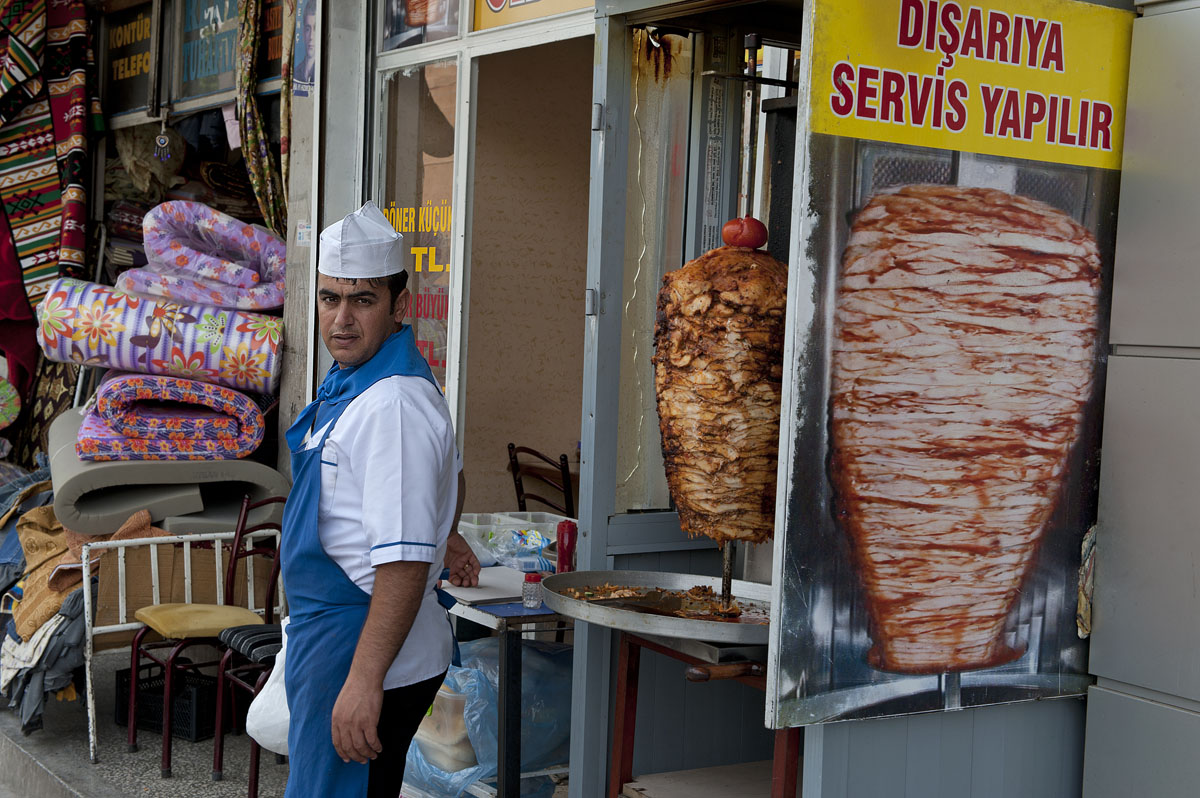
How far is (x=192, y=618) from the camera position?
4.98 m

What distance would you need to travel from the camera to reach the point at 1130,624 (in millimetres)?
2916

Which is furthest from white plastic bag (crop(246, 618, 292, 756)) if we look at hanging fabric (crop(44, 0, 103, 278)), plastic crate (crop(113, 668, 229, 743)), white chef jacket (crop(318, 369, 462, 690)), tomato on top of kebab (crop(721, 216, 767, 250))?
hanging fabric (crop(44, 0, 103, 278))

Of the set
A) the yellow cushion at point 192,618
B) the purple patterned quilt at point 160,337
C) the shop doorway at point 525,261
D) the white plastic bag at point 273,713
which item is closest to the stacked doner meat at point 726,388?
the white plastic bag at point 273,713

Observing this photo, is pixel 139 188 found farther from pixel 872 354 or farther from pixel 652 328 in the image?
pixel 872 354

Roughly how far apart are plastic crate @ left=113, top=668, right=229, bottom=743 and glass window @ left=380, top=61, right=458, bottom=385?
1.74 metres

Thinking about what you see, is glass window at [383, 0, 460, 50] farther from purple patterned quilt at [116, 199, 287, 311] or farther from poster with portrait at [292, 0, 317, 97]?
purple patterned quilt at [116, 199, 287, 311]

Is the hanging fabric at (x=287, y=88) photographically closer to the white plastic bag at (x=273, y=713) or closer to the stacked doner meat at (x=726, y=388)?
the white plastic bag at (x=273, y=713)

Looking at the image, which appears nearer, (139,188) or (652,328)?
(652,328)

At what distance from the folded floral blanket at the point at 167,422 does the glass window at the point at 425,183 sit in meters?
0.97

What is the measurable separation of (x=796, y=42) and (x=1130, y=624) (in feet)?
5.84

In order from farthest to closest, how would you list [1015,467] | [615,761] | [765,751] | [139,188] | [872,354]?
1. [139,188]
2. [765,751]
3. [615,761]
4. [1015,467]
5. [872,354]

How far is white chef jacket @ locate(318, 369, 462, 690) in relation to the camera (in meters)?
2.67

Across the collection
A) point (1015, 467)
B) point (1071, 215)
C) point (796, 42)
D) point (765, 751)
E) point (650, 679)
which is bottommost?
point (765, 751)

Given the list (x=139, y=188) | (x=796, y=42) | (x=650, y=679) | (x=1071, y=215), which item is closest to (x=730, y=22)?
(x=796, y=42)
